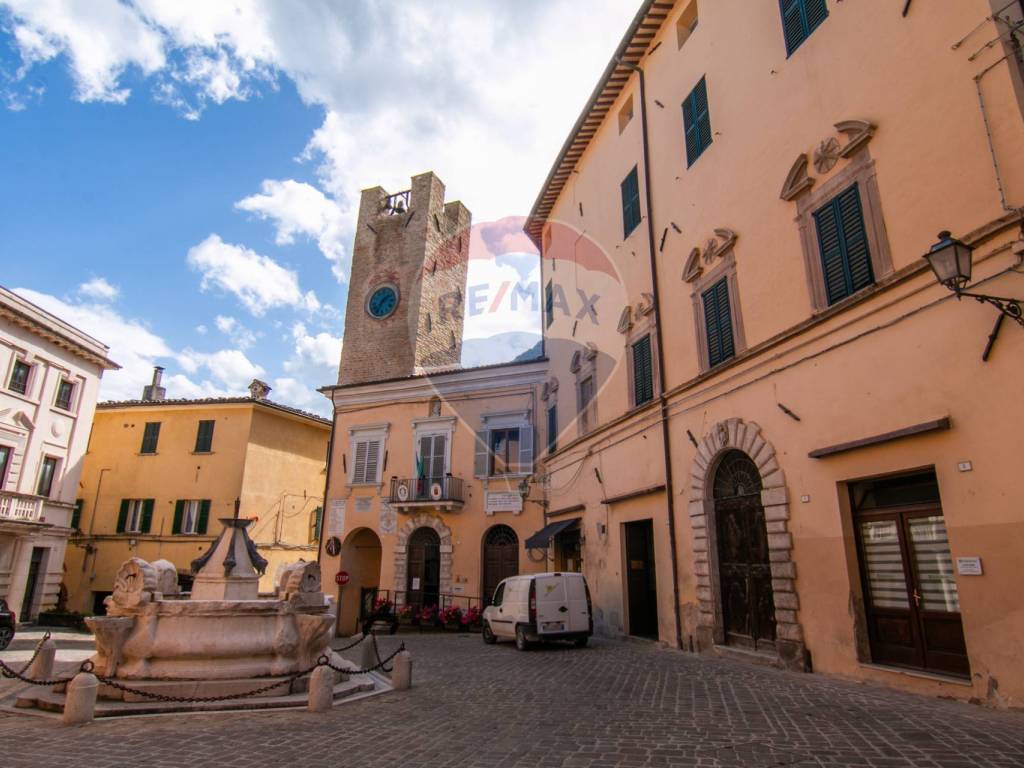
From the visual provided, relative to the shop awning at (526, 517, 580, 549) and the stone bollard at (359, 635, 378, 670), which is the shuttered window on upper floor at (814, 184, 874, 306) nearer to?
the stone bollard at (359, 635, 378, 670)

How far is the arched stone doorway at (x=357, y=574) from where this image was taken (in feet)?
78.3

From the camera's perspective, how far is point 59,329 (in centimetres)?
2525

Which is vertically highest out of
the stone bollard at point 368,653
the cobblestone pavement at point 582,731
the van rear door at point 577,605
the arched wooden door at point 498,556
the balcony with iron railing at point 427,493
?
the balcony with iron railing at point 427,493

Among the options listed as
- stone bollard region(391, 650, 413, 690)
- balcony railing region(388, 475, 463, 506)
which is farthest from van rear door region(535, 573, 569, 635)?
balcony railing region(388, 475, 463, 506)

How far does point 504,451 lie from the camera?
22.6 m

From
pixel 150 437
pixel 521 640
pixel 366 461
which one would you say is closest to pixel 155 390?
pixel 150 437

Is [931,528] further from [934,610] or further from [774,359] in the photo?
[774,359]

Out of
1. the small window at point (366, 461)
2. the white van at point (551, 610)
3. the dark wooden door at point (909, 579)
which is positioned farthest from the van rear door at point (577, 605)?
the small window at point (366, 461)

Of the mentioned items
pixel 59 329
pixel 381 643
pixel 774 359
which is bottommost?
pixel 381 643

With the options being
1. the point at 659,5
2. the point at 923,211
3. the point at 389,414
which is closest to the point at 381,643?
the point at 389,414

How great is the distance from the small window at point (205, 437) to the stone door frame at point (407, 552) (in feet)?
36.1

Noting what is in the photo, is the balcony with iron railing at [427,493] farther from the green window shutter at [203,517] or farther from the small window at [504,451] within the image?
the green window shutter at [203,517]

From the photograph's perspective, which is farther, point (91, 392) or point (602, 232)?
point (91, 392)

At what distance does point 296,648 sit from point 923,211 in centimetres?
969
